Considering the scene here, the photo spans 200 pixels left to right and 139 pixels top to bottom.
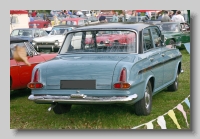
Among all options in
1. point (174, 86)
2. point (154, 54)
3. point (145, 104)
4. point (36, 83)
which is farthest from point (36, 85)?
point (174, 86)

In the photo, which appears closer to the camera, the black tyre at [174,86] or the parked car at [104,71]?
the parked car at [104,71]

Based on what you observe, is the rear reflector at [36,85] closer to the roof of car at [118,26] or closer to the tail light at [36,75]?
the tail light at [36,75]

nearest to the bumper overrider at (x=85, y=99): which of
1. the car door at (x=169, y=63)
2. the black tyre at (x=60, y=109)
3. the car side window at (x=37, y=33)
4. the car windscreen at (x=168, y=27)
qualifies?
the black tyre at (x=60, y=109)

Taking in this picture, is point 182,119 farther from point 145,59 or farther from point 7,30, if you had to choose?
point 7,30

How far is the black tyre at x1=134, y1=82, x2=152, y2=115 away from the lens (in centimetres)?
704

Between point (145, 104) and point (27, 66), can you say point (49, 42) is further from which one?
point (145, 104)

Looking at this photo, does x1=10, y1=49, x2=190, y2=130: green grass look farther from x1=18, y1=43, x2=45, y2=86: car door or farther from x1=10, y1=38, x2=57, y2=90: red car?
x1=18, y1=43, x2=45, y2=86: car door

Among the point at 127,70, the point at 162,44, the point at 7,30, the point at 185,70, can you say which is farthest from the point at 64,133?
the point at 185,70

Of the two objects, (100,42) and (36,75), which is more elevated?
(100,42)

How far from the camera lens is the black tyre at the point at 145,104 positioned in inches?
277

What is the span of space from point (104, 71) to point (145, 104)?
107 centimetres

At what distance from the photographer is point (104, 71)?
646cm

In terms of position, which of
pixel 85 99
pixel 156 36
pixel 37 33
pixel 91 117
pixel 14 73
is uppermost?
pixel 156 36

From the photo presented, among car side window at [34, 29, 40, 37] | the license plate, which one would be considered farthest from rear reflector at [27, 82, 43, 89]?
car side window at [34, 29, 40, 37]
